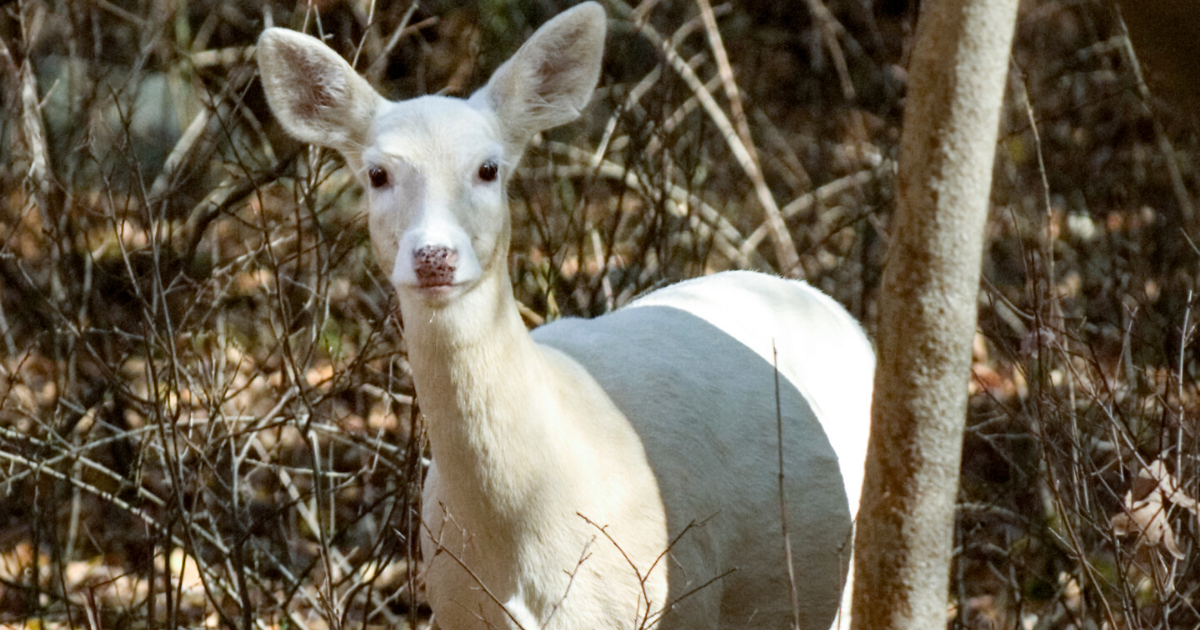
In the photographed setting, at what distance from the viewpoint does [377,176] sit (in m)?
3.58

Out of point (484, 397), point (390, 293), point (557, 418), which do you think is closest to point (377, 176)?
point (484, 397)

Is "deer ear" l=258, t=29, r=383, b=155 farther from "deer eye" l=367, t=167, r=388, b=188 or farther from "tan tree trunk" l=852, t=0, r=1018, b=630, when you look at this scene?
"tan tree trunk" l=852, t=0, r=1018, b=630

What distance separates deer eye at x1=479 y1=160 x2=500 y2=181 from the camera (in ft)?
11.7

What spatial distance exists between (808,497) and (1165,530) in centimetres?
101

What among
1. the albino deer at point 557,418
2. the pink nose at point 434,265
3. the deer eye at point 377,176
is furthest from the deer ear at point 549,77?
the pink nose at point 434,265

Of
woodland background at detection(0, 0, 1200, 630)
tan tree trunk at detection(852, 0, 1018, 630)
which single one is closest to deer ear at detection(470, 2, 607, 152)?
woodland background at detection(0, 0, 1200, 630)

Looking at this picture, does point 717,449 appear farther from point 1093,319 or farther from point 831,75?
point 831,75

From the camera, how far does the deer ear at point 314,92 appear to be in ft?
12.4

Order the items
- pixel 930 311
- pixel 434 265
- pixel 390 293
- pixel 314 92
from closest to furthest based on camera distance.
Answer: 1. pixel 930 311
2. pixel 434 265
3. pixel 314 92
4. pixel 390 293

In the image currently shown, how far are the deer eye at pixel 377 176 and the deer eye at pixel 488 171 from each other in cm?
24

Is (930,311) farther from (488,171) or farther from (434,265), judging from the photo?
(488,171)

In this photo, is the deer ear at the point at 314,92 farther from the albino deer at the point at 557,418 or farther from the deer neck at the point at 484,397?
the deer neck at the point at 484,397

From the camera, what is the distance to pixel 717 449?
3996mm

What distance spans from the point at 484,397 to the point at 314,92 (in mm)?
1065
